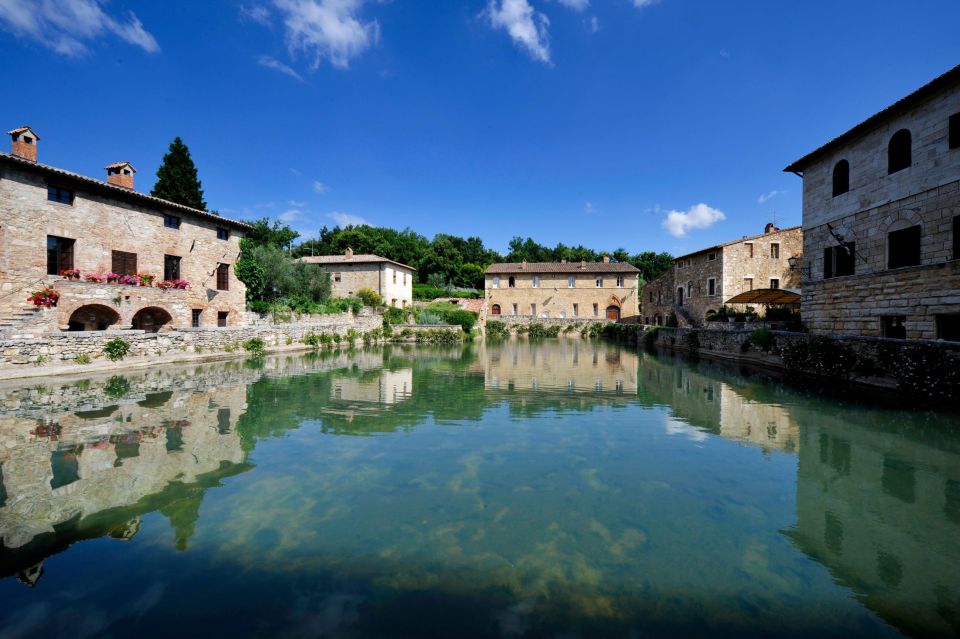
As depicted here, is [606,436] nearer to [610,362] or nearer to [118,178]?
[610,362]

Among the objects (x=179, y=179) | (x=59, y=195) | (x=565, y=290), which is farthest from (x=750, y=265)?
(x=179, y=179)

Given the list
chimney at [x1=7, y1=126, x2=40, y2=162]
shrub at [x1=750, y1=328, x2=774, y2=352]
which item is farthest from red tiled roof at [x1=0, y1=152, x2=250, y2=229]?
shrub at [x1=750, y1=328, x2=774, y2=352]

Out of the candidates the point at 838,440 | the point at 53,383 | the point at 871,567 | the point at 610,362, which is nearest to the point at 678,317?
the point at 610,362

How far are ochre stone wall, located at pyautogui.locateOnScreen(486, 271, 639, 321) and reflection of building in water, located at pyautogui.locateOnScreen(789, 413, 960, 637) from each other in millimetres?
35645

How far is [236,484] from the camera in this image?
522 cm

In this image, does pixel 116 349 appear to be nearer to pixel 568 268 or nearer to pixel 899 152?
pixel 899 152

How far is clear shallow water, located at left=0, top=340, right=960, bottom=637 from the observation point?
9.92 ft

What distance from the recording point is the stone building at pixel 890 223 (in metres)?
11.6

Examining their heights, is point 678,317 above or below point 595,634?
above

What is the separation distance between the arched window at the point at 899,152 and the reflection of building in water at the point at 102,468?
753 inches

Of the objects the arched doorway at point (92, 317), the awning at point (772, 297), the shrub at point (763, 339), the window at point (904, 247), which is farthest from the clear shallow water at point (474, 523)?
the awning at point (772, 297)

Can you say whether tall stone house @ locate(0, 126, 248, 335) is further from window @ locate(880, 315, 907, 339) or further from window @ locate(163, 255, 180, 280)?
window @ locate(880, 315, 907, 339)

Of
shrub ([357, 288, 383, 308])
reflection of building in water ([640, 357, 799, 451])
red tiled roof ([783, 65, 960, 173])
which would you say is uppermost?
red tiled roof ([783, 65, 960, 173])

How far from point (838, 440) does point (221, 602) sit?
8.95m
